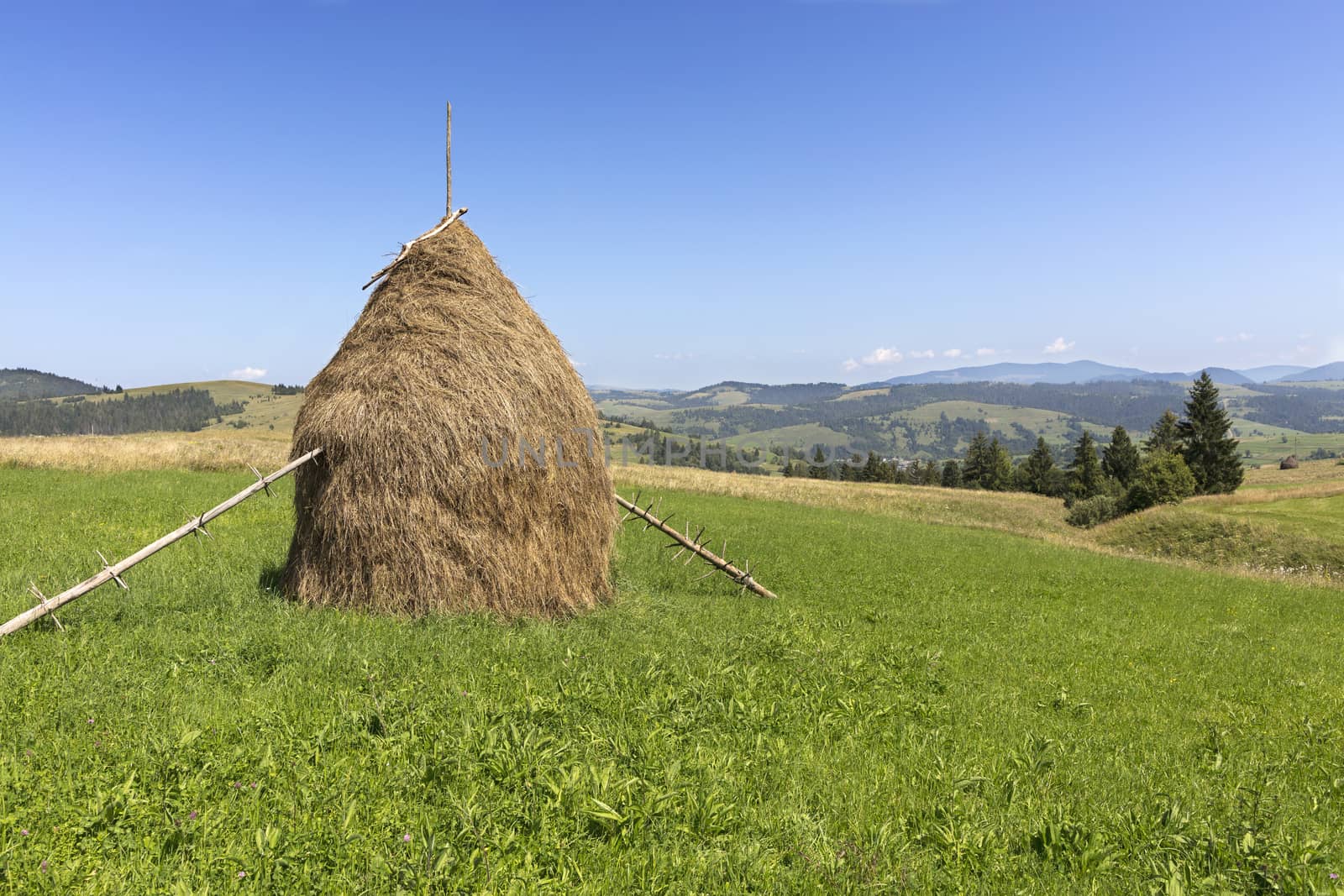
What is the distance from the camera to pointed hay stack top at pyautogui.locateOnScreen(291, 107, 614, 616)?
10102 mm

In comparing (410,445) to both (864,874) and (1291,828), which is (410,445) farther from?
(1291,828)

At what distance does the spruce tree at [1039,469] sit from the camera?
97.9 metres

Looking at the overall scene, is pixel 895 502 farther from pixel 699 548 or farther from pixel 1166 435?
pixel 699 548

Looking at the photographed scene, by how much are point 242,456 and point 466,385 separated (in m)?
32.1

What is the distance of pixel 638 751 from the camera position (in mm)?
6168

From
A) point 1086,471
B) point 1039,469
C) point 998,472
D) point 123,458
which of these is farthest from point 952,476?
point 123,458

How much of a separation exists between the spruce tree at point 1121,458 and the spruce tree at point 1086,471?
221 centimetres

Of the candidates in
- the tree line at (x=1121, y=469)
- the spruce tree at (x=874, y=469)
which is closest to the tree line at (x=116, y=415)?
the spruce tree at (x=874, y=469)

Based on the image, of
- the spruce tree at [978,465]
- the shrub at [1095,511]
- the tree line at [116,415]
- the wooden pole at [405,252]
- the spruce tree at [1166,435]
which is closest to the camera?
the wooden pole at [405,252]

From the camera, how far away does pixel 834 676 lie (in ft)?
28.5

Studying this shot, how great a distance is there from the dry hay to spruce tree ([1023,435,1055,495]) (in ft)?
333

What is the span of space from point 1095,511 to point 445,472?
6164 centimetres

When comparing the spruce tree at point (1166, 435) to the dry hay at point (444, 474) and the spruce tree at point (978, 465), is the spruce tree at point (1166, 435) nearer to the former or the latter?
the spruce tree at point (978, 465)

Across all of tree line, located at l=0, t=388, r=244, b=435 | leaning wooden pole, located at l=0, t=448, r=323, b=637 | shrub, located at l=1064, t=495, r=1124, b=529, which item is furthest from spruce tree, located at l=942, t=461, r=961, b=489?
tree line, located at l=0, t=388, r=244, b=435
